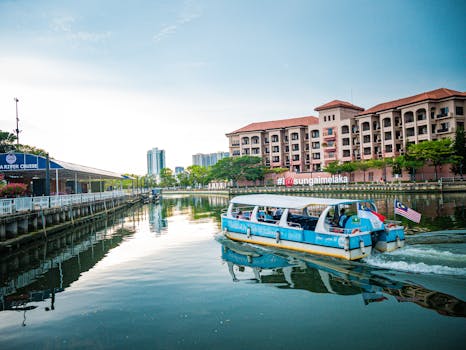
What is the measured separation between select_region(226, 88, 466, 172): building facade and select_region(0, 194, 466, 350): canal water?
56.9m

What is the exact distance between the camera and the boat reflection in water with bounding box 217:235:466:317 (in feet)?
33.9

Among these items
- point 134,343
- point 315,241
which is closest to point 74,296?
point 134,343

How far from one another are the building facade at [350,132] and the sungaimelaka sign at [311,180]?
6.12 metres

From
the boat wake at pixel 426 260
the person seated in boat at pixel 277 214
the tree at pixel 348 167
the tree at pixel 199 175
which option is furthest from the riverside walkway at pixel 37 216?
the tree at pixel 199 175

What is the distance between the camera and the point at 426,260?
44.9 ft

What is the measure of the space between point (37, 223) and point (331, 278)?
66.4 feet

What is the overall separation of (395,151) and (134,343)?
253ft

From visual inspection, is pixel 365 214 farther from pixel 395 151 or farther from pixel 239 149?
pixel 239 149

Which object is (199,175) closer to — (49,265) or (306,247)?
(49,265)

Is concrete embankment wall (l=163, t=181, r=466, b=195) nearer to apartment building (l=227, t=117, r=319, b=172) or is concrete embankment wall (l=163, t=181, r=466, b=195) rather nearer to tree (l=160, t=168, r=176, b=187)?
apartment building (l=227, t=117, r=319, b=172)

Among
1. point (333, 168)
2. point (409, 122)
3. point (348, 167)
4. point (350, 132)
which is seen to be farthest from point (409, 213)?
point (350, 132)

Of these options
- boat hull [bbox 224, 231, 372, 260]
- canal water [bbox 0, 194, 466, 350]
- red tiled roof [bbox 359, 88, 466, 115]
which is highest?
red tiled roof [bbox 359, 88, 466, 115]

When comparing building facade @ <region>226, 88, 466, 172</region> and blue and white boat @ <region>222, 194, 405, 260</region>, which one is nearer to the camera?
blue and white boat @ <region>222, 194, 405, 260</region>

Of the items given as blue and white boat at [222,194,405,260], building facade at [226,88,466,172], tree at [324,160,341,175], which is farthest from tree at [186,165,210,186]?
blue and white boat at [222,194,405,260]
